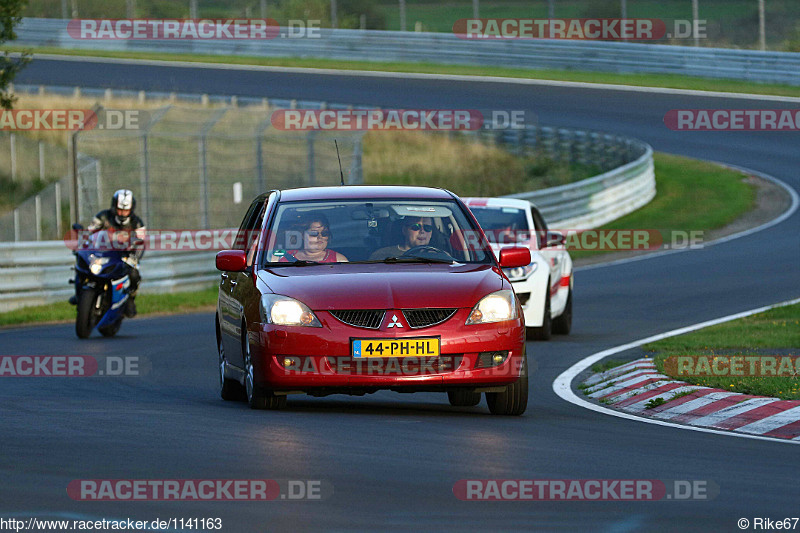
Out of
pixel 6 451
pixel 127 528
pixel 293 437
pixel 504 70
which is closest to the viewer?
pixel 127 528

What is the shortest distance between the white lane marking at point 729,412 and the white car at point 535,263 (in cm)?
569

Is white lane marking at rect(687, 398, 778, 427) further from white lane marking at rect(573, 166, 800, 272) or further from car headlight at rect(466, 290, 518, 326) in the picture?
white lane marking at rect(573, 166, 800, 272)

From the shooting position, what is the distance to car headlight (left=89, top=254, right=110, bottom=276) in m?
16.9

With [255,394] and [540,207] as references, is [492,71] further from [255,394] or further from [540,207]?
[255,394]

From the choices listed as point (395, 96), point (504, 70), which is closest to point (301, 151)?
point (395, 96)

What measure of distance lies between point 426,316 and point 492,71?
129 ft

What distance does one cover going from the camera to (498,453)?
7.81 metres

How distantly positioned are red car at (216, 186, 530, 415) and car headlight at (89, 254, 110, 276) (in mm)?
6630

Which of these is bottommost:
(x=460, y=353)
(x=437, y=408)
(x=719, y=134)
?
(x=719, y=134)

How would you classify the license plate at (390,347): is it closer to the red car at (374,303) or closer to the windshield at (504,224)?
the red car at (374,303)

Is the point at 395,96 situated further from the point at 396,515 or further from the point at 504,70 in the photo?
the point at 396,515

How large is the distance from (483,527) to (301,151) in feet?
84.3

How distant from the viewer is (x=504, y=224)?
1684 cm

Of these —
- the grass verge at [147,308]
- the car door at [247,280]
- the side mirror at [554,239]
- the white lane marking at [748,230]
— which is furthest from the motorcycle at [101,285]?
the white lane marking at [748,230]
